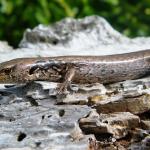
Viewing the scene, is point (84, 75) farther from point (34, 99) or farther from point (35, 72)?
point (34, 99)

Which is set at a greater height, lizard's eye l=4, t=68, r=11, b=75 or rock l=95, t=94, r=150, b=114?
lizard's eye l=4, t=68, r=11, b=75

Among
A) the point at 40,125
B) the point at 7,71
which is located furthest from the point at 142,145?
the point at 7,71

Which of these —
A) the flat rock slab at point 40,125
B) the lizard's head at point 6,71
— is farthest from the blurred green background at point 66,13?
the flat rock slab at point 40,125

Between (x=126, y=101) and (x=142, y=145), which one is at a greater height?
(x=126, y=101)

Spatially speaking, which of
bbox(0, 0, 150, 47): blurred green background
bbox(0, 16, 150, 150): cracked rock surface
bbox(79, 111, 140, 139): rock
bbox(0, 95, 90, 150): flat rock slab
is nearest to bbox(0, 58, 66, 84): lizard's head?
bbox(0, 16, 150, 150): cracked rock surface

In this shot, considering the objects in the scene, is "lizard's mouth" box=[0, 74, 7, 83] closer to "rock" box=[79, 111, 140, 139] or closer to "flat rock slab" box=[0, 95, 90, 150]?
"flat rock slab" box=[0, 95, 90, 150]

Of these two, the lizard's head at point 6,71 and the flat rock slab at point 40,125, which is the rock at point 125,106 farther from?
the lizard's head at point 6,71

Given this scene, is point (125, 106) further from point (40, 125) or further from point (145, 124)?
point (40, 125)
